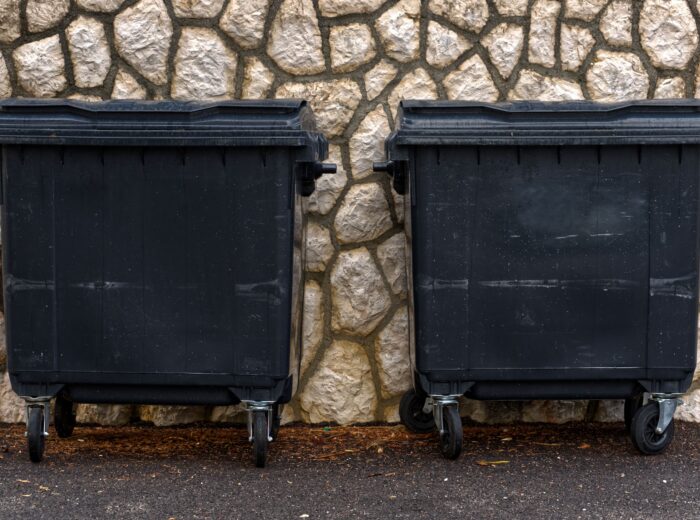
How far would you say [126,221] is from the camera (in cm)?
419

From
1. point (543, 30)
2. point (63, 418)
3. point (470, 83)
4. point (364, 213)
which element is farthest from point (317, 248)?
point (543, 30)

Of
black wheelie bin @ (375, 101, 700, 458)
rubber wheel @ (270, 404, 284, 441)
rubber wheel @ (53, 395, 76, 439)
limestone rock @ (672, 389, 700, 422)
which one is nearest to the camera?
black wheelie bin @ (375, 101, 700, 458)

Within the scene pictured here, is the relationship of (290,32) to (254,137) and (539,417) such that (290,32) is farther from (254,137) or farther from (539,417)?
(539,417)

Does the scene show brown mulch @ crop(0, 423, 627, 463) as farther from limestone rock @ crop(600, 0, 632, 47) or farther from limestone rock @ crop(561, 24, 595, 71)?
limestone rock @ crop(600, 0, 632, 47)

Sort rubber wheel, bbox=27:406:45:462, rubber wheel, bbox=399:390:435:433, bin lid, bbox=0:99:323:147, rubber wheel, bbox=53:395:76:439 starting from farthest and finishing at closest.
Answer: rubber wheel, bbox=399:390:435:433
rubber wheel, bbox=53:395:76:439
rubber wheel, bbox=27:406:45:462
bin lid, bbox=0:99:323:147

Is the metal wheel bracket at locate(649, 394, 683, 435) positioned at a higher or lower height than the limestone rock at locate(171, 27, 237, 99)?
lower

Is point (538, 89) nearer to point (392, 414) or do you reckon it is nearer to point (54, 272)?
point (392, 414)

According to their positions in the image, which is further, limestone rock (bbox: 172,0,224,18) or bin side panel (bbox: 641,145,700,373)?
limestone rock (bbox: 172,0,224,18)

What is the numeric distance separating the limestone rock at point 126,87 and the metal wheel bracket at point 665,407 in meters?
2.83

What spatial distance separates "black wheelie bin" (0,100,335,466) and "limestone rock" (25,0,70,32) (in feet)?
3.26

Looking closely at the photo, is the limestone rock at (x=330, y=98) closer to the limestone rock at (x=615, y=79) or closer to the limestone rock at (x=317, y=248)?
the limestone rock at (x=317, y=248)

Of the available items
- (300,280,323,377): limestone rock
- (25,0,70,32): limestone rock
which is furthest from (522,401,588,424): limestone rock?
(25,0,70,32): limestone rock

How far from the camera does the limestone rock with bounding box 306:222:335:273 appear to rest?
506cm

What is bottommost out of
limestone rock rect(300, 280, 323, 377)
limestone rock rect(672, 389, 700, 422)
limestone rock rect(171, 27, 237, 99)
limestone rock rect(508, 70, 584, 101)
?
limestone rock rect(672, 389, 700, 422)
